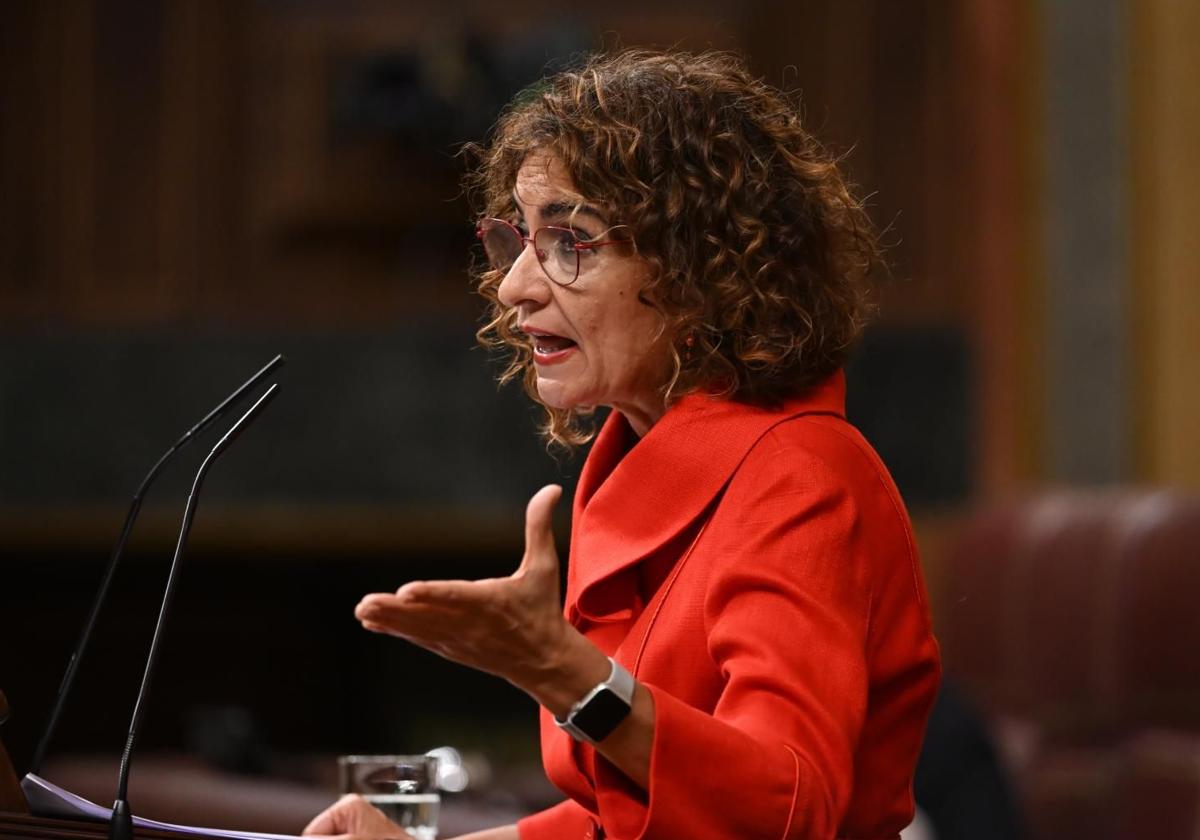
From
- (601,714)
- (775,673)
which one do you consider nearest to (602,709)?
(601,714)

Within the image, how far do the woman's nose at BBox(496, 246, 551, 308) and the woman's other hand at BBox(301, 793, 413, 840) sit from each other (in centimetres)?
46

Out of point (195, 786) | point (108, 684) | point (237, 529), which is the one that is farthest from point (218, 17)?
point (195, 786)

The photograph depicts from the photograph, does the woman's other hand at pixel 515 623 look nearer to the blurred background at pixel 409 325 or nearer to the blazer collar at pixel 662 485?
the blazer collar at pixel 662 485

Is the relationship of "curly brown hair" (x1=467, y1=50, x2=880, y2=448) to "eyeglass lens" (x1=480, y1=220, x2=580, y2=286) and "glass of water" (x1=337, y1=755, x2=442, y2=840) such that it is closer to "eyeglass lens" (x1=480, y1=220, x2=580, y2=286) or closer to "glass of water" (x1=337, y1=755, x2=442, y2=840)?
"eyeglass lens" (x1=480, y1=220, x2=580, y2=286)

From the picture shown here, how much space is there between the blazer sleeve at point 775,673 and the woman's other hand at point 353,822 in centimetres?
32

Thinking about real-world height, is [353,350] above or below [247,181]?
below

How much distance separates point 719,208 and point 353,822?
61cm

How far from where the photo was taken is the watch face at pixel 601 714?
1.28 m

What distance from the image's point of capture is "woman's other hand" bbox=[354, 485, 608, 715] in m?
1.19

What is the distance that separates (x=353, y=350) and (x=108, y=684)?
4.70 feet

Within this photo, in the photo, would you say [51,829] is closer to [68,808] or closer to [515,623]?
[68,808]

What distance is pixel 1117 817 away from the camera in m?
4.14

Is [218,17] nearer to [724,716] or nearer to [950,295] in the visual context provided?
[950,295]

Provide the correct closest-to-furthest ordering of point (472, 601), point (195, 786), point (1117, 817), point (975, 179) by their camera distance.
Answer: point (472, 601), point (195, 786), point (1117, 817), point (975, 179)
